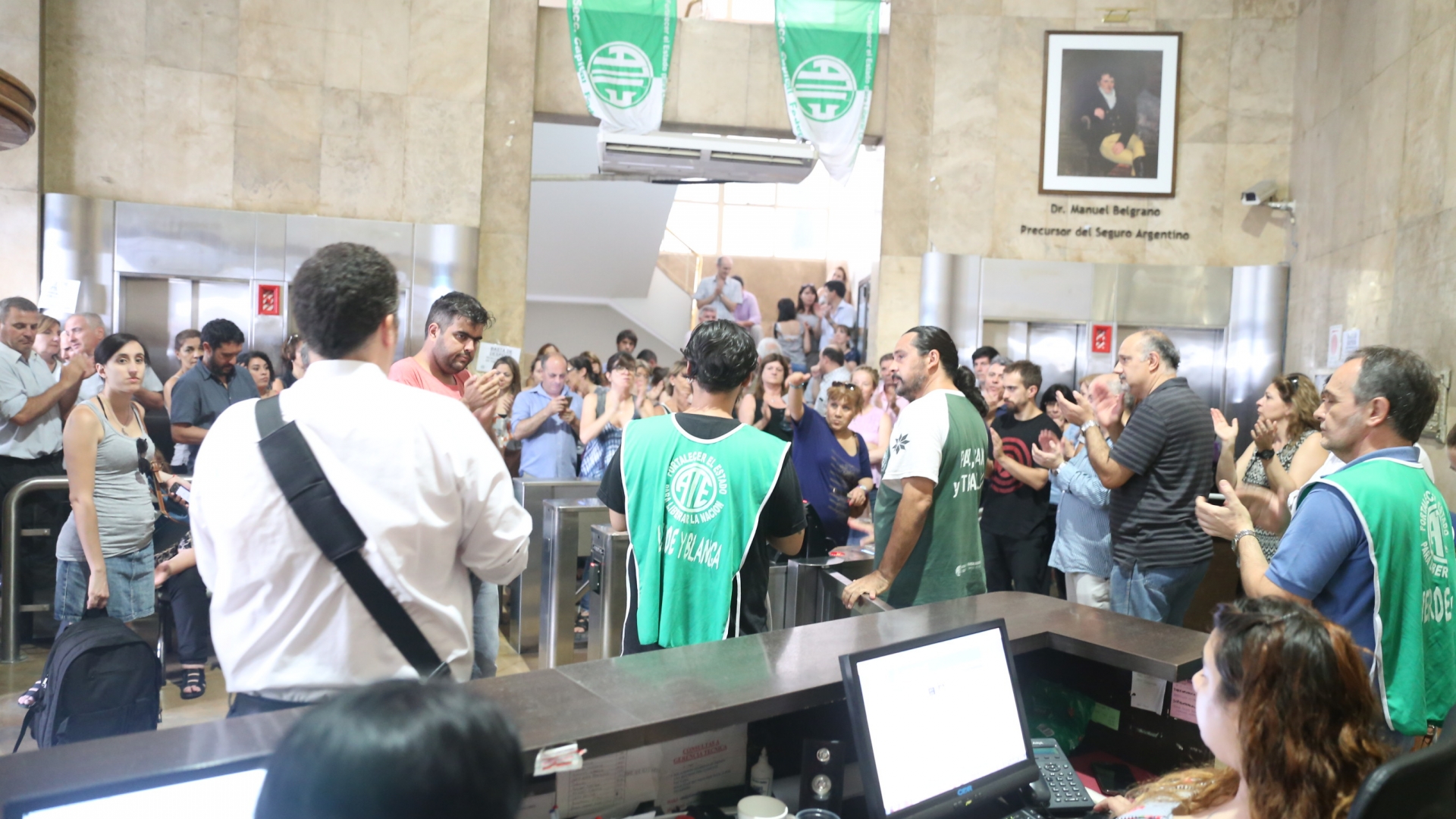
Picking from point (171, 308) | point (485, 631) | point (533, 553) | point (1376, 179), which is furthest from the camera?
point (171, 308)

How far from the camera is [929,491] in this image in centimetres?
316

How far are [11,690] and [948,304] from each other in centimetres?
750

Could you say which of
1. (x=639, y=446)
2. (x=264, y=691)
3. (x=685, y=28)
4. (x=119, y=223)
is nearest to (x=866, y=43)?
(x=685, y=28)

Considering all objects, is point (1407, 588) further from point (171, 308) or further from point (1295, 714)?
point (171, 308)

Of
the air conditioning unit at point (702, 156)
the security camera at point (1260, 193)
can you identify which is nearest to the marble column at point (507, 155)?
the air conditioning unit at point (702, 156)

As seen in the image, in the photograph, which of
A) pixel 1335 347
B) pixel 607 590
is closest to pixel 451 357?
pixel 607 590

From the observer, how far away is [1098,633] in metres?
2.28

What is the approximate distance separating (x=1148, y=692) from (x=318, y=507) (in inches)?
74.0

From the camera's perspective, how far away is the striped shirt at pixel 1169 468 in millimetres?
3604

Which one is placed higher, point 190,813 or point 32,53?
point 32,53

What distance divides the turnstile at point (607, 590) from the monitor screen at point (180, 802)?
8.18 feet

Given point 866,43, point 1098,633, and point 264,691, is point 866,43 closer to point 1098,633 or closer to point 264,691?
point 1098,633

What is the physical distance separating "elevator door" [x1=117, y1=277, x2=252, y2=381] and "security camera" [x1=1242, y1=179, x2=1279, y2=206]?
898 centimetres

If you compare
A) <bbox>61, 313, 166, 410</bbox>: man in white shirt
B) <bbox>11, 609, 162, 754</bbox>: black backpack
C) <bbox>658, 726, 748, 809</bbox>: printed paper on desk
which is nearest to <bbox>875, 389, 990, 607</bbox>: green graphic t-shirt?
<bbox>658, 726, 748, 809</bbox>: printed paper on desk
